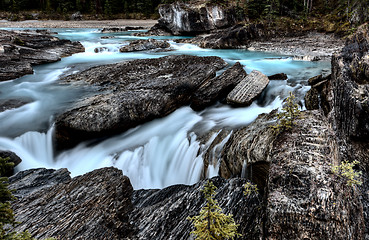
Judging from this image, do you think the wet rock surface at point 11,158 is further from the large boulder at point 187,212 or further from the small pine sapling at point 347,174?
the small pine sapling at point 347,174

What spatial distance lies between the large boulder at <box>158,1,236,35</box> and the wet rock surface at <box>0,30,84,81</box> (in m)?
19.5

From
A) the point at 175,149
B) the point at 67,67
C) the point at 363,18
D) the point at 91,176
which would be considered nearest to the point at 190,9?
the point at 363,18

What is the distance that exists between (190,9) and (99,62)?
23.4 m

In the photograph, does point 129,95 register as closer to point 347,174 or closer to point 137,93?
point 137,93

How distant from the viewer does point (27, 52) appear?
48.8ft

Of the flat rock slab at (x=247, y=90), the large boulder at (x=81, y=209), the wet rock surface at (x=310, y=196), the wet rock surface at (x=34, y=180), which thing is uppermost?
the flat rock slab at (x=247, y=90)

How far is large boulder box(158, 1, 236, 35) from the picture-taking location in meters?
33.5

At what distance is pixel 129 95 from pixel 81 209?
206 inches

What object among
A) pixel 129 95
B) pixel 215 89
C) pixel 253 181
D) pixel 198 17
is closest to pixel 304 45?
pixel 198 17

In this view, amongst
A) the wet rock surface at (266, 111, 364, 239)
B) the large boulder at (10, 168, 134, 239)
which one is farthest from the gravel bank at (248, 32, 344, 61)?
the large boulder at (10, 168, 134, 239)

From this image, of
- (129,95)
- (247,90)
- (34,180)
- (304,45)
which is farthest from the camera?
(304,45)

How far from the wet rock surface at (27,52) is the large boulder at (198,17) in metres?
19.5

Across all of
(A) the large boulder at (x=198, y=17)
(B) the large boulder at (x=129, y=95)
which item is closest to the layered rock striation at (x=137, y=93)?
(B) the large boulder at (x=129, y=95)

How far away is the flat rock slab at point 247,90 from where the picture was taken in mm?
9211
